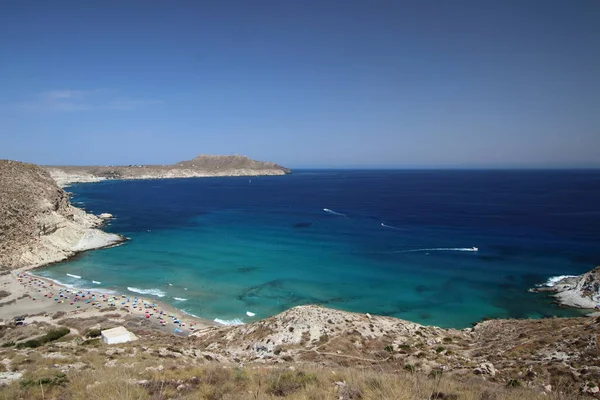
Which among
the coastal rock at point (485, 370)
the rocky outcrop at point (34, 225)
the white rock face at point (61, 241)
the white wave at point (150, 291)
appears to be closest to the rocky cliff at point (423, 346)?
the coastal rock at point (485, 370)

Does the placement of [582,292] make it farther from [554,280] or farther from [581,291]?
[554,280]

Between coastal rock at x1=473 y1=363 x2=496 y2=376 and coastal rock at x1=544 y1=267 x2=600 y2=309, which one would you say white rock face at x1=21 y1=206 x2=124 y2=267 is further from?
coastal rock at x1=544 y1=267 x2=600 y2=309

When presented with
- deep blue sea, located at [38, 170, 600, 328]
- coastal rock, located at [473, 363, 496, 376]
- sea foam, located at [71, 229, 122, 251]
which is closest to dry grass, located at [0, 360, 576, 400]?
coastal rock, located at [473, 363, 496, 376]

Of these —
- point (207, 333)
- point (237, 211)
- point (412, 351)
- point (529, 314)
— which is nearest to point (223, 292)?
point (207, 333)

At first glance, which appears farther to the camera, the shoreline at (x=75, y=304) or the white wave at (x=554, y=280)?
the white wave at (x=554, y=280)

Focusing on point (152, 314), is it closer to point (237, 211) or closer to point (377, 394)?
point (377, 394)

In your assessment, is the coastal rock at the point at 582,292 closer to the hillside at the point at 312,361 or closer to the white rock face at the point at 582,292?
the white rock face at the point at 582,292
